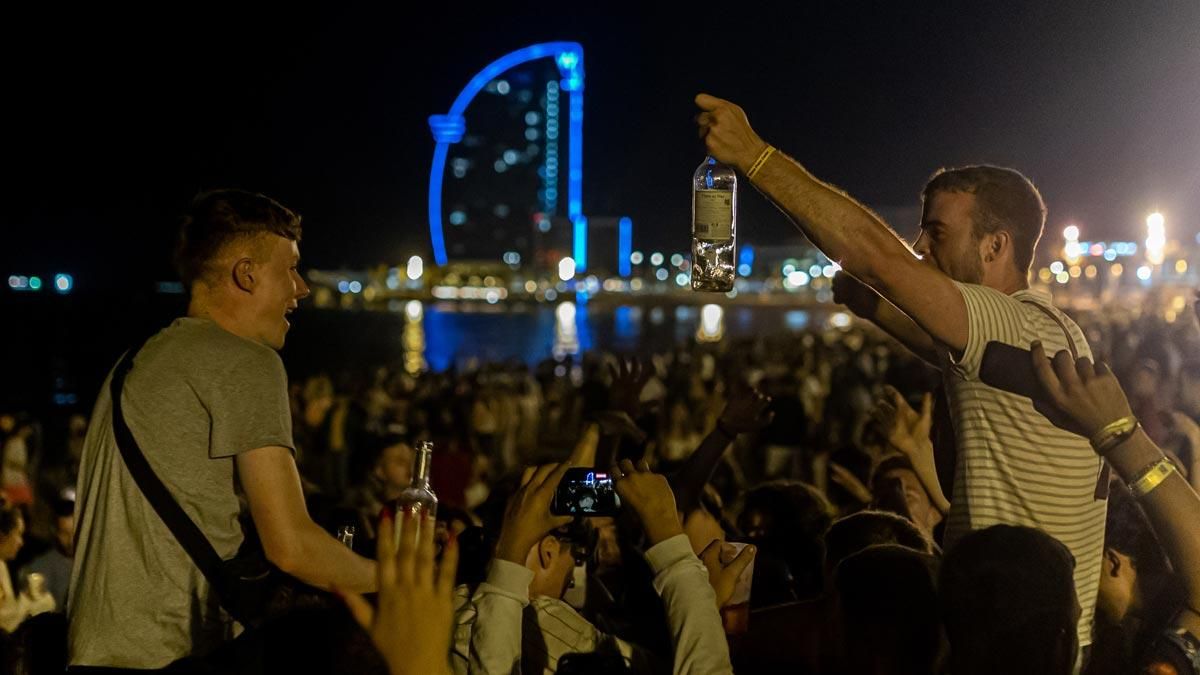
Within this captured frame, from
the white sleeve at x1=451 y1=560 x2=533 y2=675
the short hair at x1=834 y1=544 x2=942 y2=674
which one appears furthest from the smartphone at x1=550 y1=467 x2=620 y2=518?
the short hair at x1=834 y1=544 x2=942 y2=674

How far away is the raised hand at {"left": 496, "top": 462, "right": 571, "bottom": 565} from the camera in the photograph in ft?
8.19

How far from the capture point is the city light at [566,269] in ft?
503

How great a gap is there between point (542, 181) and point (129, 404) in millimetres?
160977

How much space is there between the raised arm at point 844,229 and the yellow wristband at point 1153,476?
463 millimetres

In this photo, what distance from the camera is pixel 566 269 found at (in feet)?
513

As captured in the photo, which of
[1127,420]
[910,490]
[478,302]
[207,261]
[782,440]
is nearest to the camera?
[1127,420]

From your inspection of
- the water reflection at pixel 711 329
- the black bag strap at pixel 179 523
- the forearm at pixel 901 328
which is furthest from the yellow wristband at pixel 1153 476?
the water reflection at pixel 711 329

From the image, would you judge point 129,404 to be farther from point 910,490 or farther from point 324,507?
point 910,490

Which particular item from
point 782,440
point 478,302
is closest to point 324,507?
point 782,440

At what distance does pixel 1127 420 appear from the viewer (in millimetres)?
2338

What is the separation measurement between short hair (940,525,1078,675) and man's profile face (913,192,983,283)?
2.83ft

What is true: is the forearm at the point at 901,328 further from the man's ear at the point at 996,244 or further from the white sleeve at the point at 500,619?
the white sleeve at the point at 500,619

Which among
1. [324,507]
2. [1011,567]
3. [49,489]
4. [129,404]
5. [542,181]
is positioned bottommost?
[49,489]

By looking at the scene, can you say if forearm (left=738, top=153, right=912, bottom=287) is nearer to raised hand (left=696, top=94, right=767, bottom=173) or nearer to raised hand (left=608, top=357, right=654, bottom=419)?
raised hand (left=696, top=94, right=767, bottom=173)
